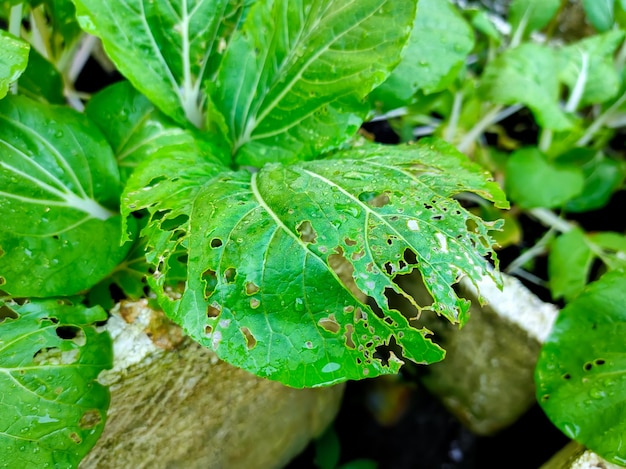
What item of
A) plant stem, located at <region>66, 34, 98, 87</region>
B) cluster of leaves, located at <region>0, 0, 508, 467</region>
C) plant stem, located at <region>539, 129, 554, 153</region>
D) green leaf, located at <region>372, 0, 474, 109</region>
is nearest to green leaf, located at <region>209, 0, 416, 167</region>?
cluster of leaves, located at <region>0, 0, 508, 467</region>

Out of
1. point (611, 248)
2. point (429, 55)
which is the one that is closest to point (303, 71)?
point (429, 55)

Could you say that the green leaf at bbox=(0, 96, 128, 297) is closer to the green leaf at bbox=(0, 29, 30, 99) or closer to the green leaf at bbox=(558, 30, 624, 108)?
the green leaf at bbox=(0, 29, 30, 99)

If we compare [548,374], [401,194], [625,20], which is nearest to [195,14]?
[401,194]

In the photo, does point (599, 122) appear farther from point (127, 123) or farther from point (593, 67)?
point (127, 123)

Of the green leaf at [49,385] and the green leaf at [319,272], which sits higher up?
the green leaf at [319,272]

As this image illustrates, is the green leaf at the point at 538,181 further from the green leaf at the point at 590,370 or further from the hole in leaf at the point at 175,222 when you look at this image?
the hole in leaf at the point at 175,222

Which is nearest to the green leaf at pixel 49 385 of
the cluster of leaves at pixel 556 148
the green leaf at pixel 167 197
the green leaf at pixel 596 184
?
the green leaf at pixel 167 197
